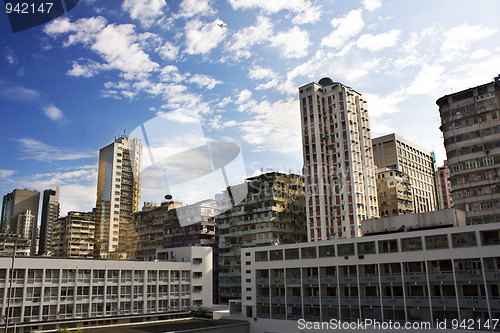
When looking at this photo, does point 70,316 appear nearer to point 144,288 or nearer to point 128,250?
point 144,288

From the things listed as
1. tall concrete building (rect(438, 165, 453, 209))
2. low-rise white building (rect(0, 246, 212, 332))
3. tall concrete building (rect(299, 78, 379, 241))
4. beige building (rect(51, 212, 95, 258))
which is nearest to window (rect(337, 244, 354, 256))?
tall concrete building (rect(299, 78, 379, 241))

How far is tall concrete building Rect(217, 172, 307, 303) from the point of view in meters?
81.4

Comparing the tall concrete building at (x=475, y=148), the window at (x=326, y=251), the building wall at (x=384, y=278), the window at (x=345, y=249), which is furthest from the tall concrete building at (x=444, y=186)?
the window at (x=345, y=249)

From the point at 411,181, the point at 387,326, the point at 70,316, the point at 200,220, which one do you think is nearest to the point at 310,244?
the point at 387,326

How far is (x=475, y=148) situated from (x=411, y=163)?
57.6m

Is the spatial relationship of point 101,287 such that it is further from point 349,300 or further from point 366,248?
point 366,248

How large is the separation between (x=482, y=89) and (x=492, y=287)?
37.7 meters

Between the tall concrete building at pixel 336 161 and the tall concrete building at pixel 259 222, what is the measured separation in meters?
6.17

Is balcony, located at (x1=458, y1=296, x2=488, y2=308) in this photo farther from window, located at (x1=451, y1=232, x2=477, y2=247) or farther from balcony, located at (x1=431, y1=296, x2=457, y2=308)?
window, located at (x1=451, y1=232, x2=477, y2=247)

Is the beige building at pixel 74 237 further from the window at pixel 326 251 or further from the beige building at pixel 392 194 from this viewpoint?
the window at pixel 326 251

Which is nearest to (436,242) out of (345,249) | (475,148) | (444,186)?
(345,249)

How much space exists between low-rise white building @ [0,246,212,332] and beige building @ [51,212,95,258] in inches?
3418

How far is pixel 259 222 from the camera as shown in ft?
269

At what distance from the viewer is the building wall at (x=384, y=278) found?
40.4m
